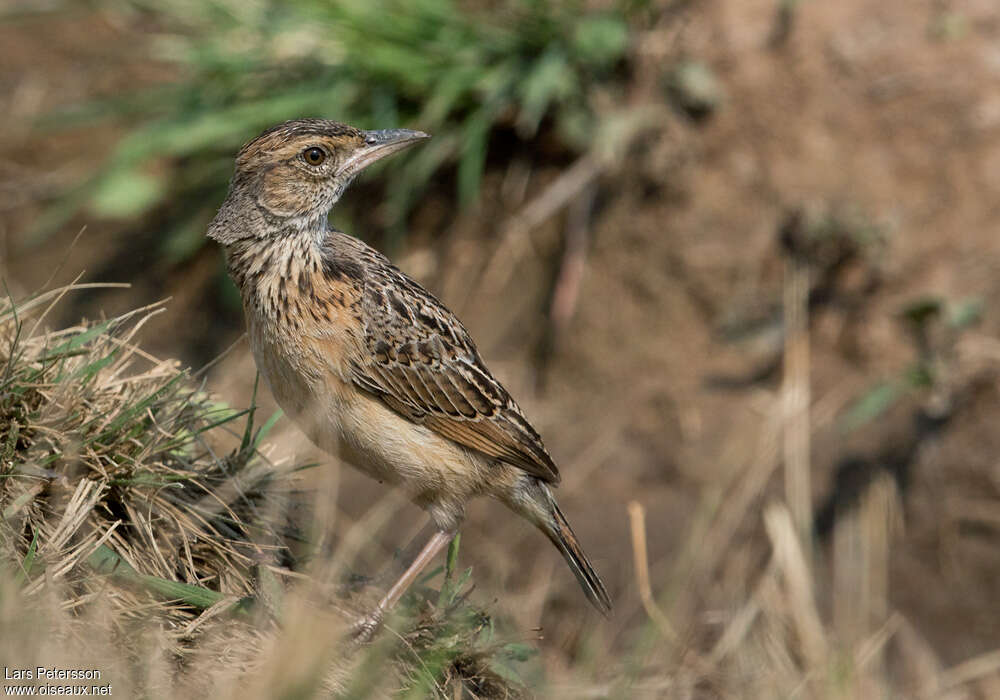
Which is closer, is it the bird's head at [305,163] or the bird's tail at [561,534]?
the bird's head at [305,163]

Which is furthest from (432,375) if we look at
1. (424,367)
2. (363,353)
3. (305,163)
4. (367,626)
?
(367,626)

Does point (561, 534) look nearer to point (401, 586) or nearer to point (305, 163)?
point (401, 586)

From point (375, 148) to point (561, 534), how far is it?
1698 mm

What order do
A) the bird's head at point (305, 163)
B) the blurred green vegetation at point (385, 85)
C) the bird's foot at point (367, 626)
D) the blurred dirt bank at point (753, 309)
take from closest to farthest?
the bird's foot at point (367, 626) → the bird's head at point (305, 163) → the blurred dirt bank at point (753, 309) → the blurred green vegetation at point (385, 85)

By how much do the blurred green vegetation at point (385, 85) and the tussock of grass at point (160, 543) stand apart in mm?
4505

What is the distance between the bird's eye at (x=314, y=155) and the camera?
4.69m

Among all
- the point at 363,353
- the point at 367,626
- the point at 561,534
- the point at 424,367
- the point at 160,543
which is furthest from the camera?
the point at 561,534

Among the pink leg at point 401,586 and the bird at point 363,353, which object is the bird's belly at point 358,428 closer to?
the bird at point 363,353

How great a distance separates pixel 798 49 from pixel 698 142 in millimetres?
931

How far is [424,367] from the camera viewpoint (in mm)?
4781

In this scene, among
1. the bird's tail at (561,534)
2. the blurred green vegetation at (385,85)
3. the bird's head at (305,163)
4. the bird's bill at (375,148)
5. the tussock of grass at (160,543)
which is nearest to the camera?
the tussock of grass at (160,543)

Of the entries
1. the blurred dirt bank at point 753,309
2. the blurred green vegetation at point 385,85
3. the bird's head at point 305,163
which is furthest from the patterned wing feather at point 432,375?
the blurred green vegetation at point 385,85

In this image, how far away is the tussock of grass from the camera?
3.50 m

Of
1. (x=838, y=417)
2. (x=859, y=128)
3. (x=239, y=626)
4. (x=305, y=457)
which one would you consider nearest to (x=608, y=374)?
(x=838, y=417)
